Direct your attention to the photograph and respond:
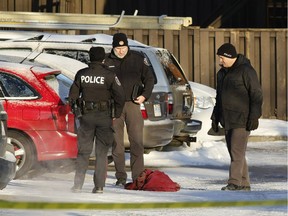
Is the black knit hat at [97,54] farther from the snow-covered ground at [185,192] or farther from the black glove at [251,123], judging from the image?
the black glove at [251,123]

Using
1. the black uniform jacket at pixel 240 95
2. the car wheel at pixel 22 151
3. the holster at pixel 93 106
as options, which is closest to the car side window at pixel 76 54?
the car wheel at pixel 22 151

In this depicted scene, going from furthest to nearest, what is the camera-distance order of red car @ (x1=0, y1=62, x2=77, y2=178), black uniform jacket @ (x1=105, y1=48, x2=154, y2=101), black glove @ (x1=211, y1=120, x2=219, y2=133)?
1. red car @ (x1=0, y1=62, x2=77, y2=178)
2. black uniform jacket @ (x1=105, y1=48, x2=154, y2=101)
3. black glove @ (x1=211, y1=120, x2=219, y2=133)

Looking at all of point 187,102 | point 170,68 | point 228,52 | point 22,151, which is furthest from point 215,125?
point 170,68

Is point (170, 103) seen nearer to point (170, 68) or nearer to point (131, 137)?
point (170, 68)

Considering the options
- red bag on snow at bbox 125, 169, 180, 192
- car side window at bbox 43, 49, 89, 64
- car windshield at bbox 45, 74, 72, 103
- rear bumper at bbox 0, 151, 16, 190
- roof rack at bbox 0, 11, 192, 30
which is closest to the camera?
rear bumper at bbox 0, 151, 16, 190

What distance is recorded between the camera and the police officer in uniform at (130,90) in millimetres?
13500

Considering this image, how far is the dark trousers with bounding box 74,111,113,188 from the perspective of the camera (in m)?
12.5

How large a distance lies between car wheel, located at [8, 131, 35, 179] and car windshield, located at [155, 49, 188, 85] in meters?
4.17

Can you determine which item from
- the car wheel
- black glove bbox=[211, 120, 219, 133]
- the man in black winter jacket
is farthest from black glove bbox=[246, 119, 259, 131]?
the car wheel

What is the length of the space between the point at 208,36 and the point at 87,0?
280 inches

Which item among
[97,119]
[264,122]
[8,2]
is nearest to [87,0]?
[8,2]

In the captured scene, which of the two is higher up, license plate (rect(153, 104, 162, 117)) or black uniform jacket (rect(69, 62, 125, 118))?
black uniform jacket (rect(69, 62, 125, 118))

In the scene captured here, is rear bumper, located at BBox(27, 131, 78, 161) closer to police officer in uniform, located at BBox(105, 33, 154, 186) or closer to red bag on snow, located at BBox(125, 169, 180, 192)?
police officer in uniform, located at BBox(105, 33, 154, 186)

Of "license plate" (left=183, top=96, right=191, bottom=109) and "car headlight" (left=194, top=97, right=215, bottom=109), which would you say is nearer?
"license plate" (left=183, top=96, right=191, bottom=109)
